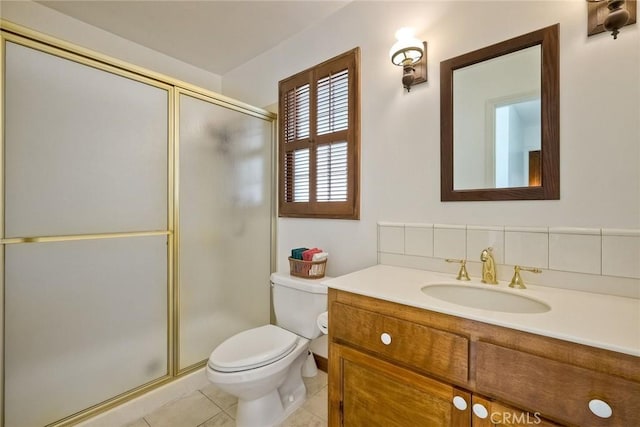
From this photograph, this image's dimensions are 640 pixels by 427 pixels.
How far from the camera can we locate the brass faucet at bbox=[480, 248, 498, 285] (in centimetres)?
121

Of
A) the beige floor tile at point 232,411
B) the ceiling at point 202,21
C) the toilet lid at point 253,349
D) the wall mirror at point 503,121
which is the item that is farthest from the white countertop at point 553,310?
the ceiling at point 202,21

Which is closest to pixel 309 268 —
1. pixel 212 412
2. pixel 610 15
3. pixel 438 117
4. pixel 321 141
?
pixel 321 141

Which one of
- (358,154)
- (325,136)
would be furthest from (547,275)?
(325,136)

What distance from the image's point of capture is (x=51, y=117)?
52.5 inches

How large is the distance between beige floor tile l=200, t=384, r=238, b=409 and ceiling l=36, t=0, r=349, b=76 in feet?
8.04

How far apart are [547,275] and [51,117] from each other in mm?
2297

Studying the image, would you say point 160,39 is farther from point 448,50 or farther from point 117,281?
point 448,50

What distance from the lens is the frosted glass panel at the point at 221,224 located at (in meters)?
1.83

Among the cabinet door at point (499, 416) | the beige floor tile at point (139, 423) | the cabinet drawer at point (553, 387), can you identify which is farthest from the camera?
the beige floor tile at point (139, 423)

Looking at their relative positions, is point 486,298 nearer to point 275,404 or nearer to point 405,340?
point 405,340

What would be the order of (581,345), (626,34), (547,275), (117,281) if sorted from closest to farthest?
(581,345), (626,34), (547,275), (117,281)

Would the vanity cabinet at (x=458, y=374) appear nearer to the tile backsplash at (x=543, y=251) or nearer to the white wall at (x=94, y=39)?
the tile backsplash at (x=543, y=251)

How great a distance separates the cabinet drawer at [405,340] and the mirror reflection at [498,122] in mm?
735

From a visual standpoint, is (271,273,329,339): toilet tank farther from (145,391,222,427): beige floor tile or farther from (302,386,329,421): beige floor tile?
(145,391,222,427): beige floor tile
